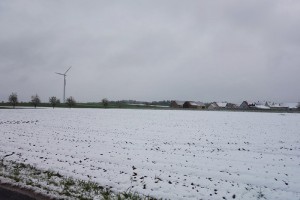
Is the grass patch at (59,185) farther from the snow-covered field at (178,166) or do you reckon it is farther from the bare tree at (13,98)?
the bare tree at (13,98)

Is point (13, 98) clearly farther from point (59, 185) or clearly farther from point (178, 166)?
point (59, 185)

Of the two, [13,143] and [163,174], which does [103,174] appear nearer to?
[163,174]

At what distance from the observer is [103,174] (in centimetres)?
1033

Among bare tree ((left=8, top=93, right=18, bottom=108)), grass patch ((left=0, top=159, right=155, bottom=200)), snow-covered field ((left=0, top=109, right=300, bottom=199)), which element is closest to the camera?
grass patch ((left=0, top=159, right=155, bottom=200))

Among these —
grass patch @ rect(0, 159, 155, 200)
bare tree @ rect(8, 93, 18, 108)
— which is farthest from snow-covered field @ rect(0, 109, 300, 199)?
bare tree @ rect(8, 93, 18, 108)

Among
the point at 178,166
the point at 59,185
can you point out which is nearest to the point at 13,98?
the point at 178,166

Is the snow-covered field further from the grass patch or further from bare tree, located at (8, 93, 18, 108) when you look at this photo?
bare tree, located at (8, 93, 18, 108)

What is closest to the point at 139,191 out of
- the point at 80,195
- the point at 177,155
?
the point at 80,195

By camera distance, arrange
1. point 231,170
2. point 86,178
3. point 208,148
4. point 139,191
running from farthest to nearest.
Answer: point 208,148 → point 231,170 → point 86,178 → point 139,191

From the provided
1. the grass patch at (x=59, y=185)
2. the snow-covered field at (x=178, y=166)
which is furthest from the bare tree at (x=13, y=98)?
the grass patch at (x=59, y=185)

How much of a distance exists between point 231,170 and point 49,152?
8820 millimetres

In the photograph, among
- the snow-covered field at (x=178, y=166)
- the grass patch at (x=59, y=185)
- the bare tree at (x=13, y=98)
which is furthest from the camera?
the bare tree at (x=13, y=98)

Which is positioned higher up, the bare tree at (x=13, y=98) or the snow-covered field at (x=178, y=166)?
the bare tree at (x=13, y=98)

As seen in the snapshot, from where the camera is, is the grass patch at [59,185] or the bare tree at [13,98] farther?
the bare tree at [13,98]
